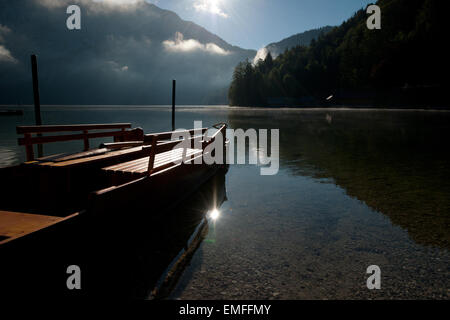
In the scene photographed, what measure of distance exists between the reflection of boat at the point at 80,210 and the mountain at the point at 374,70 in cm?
10363

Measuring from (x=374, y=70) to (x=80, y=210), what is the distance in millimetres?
127917

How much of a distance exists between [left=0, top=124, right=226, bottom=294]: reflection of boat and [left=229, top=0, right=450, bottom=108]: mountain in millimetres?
103635

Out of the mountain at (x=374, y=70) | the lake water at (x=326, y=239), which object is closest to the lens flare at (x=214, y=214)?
the lake water at (x=326, y=239)

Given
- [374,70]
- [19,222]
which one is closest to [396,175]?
[19,222]

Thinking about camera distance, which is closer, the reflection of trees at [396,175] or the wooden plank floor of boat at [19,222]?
the wooden plank floor of boat at [19,222]

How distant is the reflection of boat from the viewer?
377 centimetres

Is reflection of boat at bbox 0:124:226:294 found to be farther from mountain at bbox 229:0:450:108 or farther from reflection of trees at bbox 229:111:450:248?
mountain at bbox 229:0:450:108

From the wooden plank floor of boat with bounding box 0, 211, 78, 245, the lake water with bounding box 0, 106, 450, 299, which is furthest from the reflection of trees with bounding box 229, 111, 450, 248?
the wooden plank floor of boat with bounding box 0, 211, 78, 245

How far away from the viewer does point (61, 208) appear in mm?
6082

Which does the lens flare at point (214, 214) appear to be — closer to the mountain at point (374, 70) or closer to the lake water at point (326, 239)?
the lake water at point (326, 239)

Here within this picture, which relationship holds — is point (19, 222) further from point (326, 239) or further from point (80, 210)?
point (326, 239)

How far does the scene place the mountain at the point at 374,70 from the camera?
98625 mm
